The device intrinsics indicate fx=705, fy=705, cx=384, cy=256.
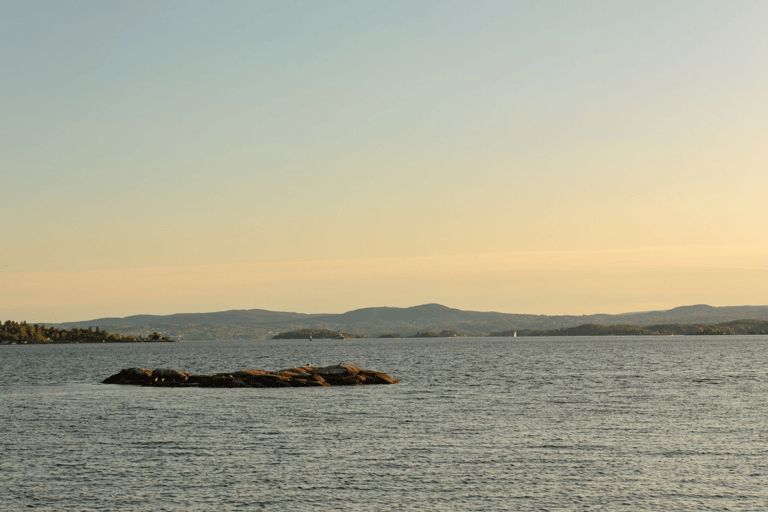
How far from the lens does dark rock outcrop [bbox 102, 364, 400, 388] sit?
241 feet

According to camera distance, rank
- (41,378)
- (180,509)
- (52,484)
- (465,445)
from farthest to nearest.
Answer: (41,378) < (465,445) < (52,484) < (180,509)

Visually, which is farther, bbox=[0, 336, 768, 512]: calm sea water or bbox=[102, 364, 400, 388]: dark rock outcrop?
bbox=[102, 364, 400, 388]: dark rock outcrop

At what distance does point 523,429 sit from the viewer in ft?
133

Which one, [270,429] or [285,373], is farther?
[285,373]

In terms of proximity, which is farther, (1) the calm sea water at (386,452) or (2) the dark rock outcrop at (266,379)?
(2) the dark rock outcrop at (266,379)

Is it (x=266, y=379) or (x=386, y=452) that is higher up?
(x=386, y=452)

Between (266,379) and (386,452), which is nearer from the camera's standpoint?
(386,452)

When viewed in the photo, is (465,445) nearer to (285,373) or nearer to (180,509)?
(180,509)

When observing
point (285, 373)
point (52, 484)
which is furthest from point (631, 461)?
point (285, 373)

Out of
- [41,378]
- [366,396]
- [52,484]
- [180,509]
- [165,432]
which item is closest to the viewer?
[180,509]

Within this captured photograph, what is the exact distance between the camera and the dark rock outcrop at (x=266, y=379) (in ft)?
241

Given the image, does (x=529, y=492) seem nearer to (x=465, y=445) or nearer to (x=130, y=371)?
(x=465, y=445)

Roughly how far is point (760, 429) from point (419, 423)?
1977 centimetres

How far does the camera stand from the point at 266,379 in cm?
7425
